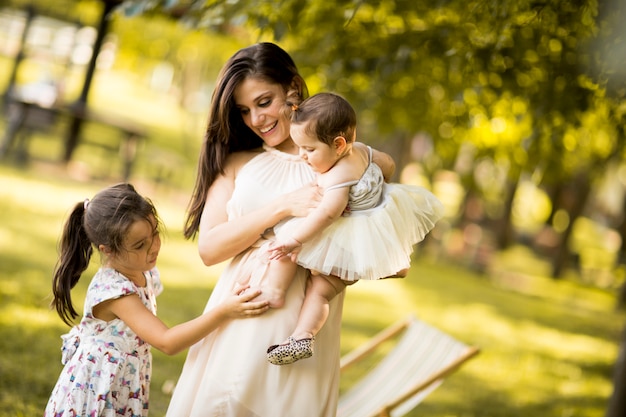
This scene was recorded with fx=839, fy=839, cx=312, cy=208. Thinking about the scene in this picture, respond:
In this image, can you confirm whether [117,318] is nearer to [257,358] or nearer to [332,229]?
[257,358]

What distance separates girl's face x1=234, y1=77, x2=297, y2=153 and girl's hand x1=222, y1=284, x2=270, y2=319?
0.65 metres

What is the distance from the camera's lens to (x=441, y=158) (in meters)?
13.0

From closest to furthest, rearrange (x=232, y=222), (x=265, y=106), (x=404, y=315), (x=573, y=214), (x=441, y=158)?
(x=232, y=222), (x=265, y=106), (x=404, y=315), (x=441, y=158), (x=573, y=214)

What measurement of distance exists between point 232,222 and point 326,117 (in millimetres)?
567

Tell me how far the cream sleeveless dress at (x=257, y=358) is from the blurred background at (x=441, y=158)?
1.21m

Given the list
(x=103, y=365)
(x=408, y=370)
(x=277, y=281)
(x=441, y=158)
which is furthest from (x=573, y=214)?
(x=103, y=365)

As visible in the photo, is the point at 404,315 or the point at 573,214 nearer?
the point at 404,315

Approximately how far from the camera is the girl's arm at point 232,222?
319 centimetres

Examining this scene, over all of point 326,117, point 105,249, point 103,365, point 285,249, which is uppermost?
point 326,117

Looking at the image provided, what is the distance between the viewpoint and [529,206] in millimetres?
33719

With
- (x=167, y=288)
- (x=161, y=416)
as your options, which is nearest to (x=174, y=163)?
(x=167, y=288)

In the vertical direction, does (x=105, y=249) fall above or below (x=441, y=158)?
below

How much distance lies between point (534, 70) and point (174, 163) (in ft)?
48.2

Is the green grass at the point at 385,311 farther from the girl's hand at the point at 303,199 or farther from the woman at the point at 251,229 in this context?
the girl's hand at the point at 303,199
